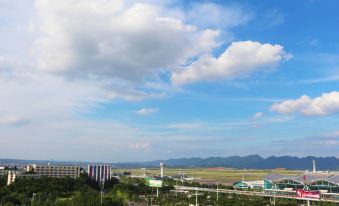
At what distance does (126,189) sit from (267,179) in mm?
35410

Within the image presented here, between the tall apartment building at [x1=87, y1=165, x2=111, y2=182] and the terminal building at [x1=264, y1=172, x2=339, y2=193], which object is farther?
the tall apartment building at [x1=87, y1=165, x2=111, y2=182]

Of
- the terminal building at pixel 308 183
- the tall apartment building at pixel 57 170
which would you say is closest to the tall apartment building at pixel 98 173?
the tall apartment building at pixel 57 170

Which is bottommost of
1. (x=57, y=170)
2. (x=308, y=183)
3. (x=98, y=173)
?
(x=308, y=183)

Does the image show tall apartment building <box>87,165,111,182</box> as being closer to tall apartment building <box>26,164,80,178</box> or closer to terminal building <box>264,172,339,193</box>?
tall apartment building <box>26,164,80,178</box>

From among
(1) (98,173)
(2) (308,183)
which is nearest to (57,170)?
(1) (98,173)

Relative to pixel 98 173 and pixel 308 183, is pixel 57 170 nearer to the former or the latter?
pixel 98 173

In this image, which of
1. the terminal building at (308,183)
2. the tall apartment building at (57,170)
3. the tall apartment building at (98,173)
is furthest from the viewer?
the tall apartment building at (57,170)

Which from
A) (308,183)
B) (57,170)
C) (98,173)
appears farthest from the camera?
(57,170)

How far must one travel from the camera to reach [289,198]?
67.6m

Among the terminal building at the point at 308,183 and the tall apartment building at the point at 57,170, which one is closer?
the terminal building at the point at 308,183

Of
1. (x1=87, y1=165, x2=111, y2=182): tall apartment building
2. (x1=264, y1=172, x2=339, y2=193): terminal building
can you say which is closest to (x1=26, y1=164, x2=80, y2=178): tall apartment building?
(x1=87, y1=165, x2=111, y2=182): tall apartment building

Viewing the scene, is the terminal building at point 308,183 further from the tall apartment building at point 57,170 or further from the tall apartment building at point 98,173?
the tall apartment building at point 57,170

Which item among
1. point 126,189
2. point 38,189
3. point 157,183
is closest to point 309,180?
point 157,183

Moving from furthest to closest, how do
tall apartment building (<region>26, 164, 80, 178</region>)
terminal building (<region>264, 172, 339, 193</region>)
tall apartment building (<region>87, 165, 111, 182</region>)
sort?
tall apartment building (<region>26, 164, 80, 178</region>), tall apartment building (<region>87, 165, 111, 182</region>), terminal building (<region>264, 172, 339, 193</region>)
